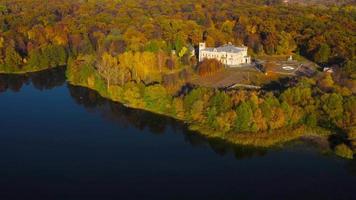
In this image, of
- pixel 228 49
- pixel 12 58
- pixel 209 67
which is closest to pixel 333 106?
pixel 209 67

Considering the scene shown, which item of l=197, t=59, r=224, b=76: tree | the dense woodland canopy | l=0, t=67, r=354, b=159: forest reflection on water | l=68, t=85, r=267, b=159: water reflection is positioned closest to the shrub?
the dense woodland canopy

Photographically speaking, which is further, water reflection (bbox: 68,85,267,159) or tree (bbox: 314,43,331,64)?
tree (bbox: 314,43,331,64)

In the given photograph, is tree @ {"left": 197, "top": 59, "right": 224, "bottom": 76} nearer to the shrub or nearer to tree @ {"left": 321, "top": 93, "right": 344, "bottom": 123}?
tree @ {"left": 321, "top": 93, "right": 344, "bottom": 123}

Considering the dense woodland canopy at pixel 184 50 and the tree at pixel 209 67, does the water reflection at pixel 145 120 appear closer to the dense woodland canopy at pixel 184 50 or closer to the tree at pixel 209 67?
the dense woodland canopy at pixel 184 50

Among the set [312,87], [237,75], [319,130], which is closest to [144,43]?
[237,75]

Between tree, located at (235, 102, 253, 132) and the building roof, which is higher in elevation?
the building roof
